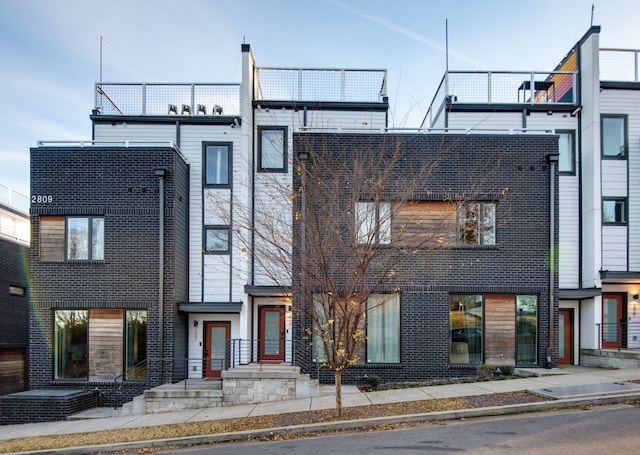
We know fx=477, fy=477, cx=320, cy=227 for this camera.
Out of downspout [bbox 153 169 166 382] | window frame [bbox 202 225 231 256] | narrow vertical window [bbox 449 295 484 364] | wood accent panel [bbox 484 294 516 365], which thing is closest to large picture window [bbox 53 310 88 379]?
downspout [bbox 153 169 166 382]

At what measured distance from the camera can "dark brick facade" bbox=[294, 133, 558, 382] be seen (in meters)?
13.0

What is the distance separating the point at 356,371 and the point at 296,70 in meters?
9.83

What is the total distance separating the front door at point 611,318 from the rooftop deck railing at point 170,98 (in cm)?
1366

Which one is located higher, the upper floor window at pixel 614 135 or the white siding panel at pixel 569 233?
the upper floor window at pixel 614 135

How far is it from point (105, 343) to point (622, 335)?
1569 centimetres

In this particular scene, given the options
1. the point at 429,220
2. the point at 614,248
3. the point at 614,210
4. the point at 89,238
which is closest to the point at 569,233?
the point at 614,248

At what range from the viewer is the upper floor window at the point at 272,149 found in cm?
1504

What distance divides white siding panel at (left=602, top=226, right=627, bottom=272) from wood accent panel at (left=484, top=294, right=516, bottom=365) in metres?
4.01

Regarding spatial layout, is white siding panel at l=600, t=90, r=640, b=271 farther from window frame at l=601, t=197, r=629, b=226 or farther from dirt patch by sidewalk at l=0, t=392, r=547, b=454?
dirt patch by sidewalk at l=0, t=392, r=547, b=454

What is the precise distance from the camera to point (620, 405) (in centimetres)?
888

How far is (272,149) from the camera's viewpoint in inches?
599

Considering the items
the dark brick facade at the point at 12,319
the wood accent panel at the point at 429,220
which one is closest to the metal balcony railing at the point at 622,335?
the wood accent panel at the point at 429,220

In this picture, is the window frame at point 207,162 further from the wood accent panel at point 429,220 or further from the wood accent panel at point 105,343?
the wood accent panel at point 429,220

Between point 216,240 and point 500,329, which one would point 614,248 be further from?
point 216,240
